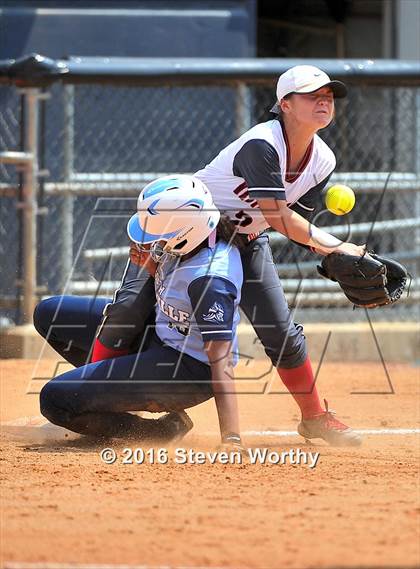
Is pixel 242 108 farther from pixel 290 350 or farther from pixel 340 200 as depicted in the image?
pixel 290 350

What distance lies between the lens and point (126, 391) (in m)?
4.97

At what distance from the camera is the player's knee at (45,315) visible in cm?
552

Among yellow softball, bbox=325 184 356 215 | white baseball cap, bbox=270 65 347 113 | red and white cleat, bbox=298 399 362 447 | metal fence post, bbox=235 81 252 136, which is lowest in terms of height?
red and white cleat, bbox=298 399 362 447

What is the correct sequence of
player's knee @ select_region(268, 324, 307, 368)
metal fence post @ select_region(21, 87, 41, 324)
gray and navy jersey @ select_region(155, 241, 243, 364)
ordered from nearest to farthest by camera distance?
gray and navy jersey @ select_region(155, 241, 243, 364) < player's knee @ select_region(268, 324, 307, 368) < metal fence post @ select_region(21, 87, 41, 324)

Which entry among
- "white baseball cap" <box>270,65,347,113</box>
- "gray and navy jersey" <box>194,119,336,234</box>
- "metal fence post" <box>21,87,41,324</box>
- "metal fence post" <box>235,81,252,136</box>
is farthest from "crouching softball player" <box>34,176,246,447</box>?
"metal fence post" <box>235,81,252,136</box>

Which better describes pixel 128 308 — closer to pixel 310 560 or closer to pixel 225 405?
pixel 225 405

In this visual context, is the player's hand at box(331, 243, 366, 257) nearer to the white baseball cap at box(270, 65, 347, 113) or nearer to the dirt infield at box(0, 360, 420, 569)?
the white baseball cap at box(270, 65, 347, 113)

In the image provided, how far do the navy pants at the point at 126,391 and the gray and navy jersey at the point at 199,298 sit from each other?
0.09m

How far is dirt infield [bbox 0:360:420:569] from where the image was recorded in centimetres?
318

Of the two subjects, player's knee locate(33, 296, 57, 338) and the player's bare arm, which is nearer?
the player's bare arm

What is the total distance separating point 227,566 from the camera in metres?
3.04

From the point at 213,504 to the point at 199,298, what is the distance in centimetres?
125

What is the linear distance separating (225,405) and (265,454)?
1.12 feet

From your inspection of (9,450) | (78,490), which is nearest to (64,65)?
(9,450)
